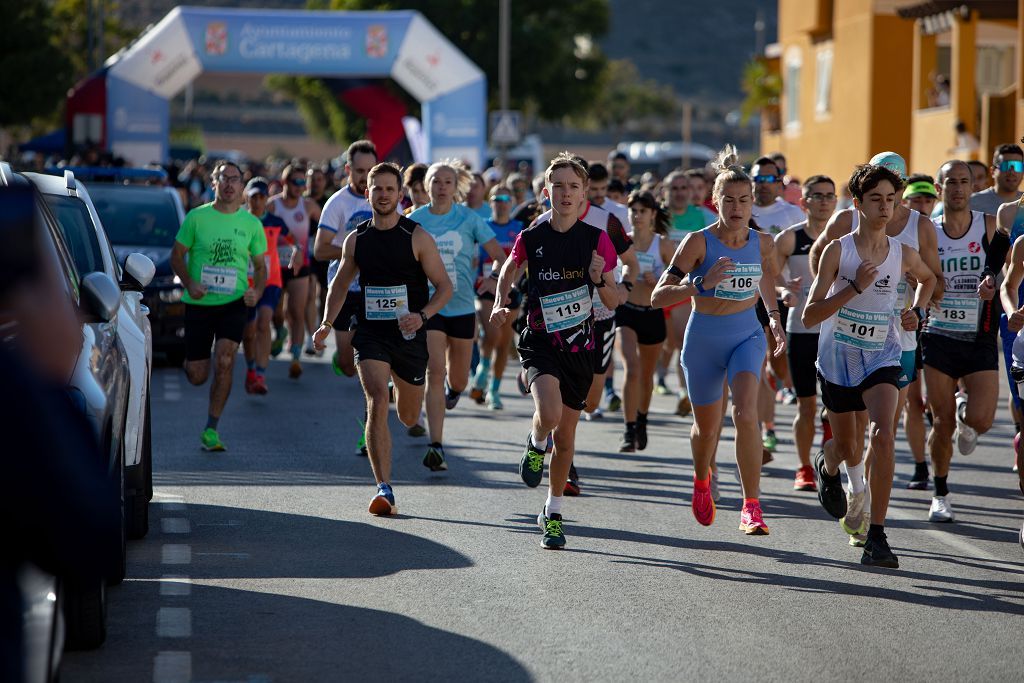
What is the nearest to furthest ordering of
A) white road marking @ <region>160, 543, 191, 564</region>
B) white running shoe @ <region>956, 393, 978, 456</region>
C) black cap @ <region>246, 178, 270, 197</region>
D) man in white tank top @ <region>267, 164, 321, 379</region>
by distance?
1. white road marking @ <region>160, 543, 191, 564</region>
2. white running shoe @ <region>956, 393, 978, 456</region>
3. black cap @ <region>246, 178, 270, 197</region>
4. man in white tank top @ <region>267, 164, 321, 379</region>

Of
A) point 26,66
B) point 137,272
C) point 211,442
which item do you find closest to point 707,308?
point 137,272

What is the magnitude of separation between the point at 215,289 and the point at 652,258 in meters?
3.39

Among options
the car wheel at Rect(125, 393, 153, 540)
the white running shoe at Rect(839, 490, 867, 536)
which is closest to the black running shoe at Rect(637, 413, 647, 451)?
the white running shoe at Rect(839, 490, 867, 536)

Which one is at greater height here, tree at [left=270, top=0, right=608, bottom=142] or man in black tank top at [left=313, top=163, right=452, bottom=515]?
tree at [left=270, top=0, right=608, bottom=142]

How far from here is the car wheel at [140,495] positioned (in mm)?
7955

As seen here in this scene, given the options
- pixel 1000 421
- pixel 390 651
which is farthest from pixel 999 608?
pixel 1000 421

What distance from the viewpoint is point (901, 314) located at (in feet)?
28.0

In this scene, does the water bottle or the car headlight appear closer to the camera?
→ the water bottle

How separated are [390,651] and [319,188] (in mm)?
12117

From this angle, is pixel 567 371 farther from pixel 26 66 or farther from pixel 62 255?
pixel 26 66

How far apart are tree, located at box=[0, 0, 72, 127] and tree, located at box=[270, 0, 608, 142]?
79.6ft

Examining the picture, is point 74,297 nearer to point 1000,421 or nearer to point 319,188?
point 1000,421

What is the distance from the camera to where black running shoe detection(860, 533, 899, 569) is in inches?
309

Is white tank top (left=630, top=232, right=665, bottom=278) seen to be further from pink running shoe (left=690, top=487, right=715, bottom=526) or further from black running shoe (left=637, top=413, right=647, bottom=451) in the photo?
pink running shoe (left=690, top=487, right=715, bottom=526)
